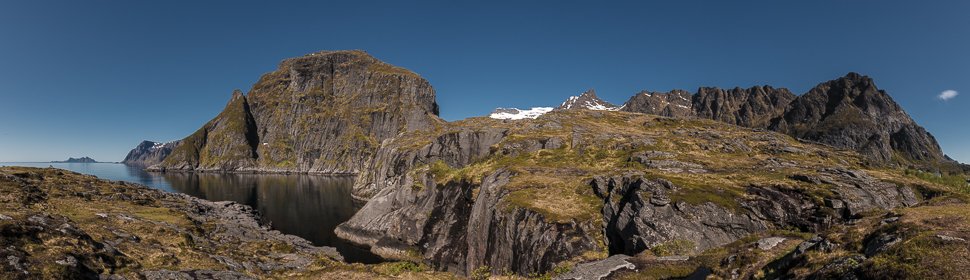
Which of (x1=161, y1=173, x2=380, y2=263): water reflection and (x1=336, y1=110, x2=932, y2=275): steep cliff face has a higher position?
(x1=336, y1=110, x2=932, y2=275): steep cliff face

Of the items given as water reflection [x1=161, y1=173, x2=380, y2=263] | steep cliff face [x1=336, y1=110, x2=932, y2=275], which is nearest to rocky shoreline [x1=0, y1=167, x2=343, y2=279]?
water reflection [x1=161, y1=173, x2=380, y2=263]

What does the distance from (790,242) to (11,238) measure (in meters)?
44.3

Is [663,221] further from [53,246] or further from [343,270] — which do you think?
[53,246]

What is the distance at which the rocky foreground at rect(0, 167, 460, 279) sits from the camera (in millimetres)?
19062

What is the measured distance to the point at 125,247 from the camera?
2681 cm

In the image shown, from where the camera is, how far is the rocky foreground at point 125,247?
19.1m

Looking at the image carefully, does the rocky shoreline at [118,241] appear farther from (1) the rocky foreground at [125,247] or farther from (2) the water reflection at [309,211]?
(2) the water reflection at [309,211]

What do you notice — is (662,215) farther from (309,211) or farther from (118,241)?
(309,211)

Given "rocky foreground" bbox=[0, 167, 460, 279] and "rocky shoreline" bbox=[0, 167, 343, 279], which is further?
"rocky shoreline" bbox=[0, 167, 343, 279]

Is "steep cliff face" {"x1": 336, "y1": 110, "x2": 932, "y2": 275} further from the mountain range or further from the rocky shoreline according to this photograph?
the rocky shoreline

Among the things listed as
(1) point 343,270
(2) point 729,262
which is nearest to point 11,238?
(1) point 343,270

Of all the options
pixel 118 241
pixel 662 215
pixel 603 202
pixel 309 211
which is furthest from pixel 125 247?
pixel 309 211

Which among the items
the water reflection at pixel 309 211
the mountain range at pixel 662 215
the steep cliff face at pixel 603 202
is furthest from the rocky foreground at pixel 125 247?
the mountain range at pixel 662 215

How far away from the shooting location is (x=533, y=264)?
94.9ft
